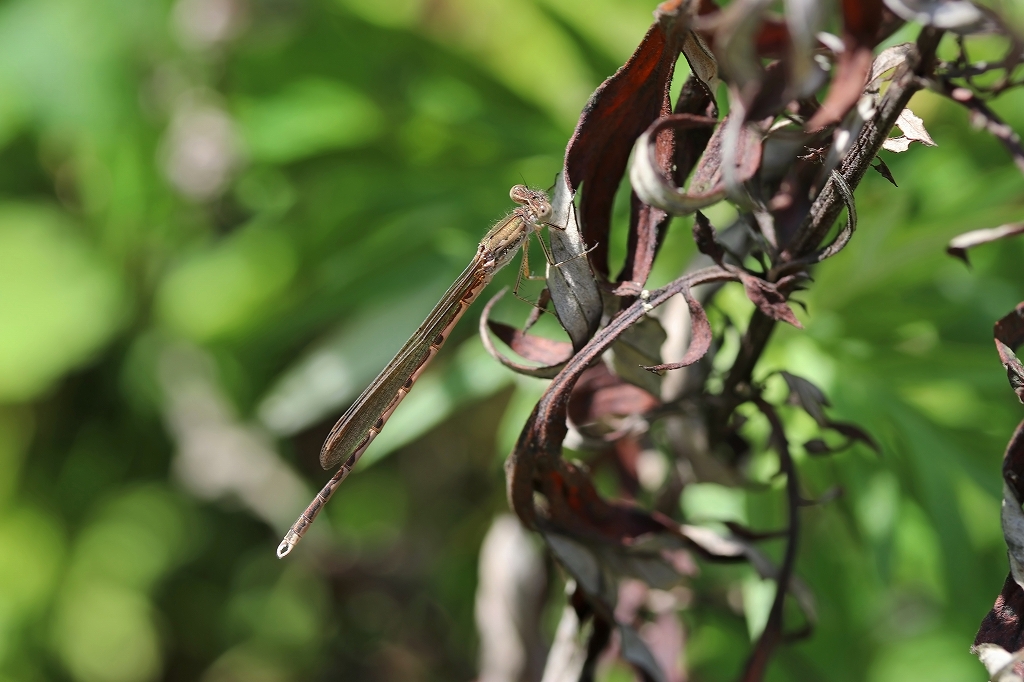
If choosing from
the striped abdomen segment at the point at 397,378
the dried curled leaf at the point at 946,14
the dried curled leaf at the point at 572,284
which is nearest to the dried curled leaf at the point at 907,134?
the dried curled leaf at the point at 946,14

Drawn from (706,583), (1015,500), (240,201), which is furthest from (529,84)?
(1015,500)

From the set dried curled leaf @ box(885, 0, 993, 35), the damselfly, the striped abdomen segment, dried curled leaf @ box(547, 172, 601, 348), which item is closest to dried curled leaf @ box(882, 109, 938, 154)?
dried curled leaf @ box(885, 0, 993, 35)

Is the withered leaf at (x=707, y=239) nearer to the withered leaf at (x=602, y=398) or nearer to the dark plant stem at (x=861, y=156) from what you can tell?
the dark plant stem at (x=861, y=156)

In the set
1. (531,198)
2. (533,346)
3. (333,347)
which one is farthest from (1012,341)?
(333,347)

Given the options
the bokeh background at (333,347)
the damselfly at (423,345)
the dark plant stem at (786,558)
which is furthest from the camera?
the bokeh background at (333,347)

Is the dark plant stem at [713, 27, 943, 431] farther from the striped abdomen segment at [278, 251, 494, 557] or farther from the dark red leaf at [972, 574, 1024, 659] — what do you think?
the striped abdomen segment at [278, 251, 494, 557]
